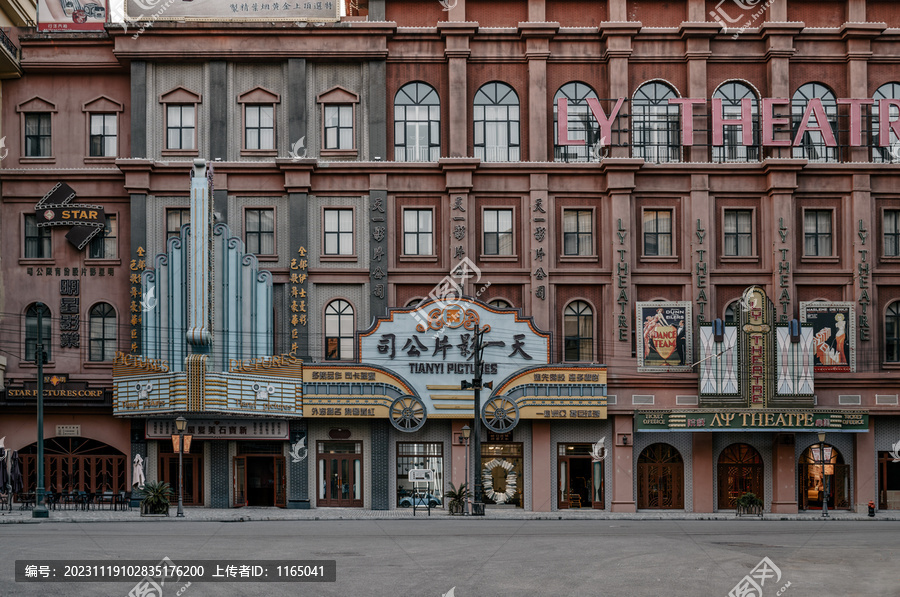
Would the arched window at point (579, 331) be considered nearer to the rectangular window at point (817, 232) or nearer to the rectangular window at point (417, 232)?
the rectangular window at point (417, 232)

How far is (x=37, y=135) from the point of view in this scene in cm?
4897

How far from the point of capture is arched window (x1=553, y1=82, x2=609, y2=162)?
160ft

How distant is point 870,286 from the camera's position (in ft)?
157

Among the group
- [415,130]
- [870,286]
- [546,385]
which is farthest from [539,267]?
[870,286]

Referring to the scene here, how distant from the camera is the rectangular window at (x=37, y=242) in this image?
48375 millimetres

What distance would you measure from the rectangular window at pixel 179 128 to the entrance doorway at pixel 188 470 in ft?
44.8

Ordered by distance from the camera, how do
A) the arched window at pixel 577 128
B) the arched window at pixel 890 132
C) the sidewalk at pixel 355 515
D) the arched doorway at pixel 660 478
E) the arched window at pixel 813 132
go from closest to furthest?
the sidewalk at pixel 355 515, the arched doorway at pixel 660 478, the arched window at pixel 577 128, the arched window at pixel 890 132, the arched window at pixel 813 132

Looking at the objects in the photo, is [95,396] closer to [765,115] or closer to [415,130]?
[415,130]

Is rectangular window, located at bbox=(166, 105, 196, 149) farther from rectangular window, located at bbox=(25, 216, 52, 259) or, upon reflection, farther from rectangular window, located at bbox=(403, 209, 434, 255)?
rectangular window, located at bbox=(403, 209, 434, 255)

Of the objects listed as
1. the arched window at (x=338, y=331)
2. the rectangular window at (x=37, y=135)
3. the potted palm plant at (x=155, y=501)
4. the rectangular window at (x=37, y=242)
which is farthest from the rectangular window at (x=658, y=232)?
the rectangular window at (x=37, y=135)

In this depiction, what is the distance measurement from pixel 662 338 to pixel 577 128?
10547mm

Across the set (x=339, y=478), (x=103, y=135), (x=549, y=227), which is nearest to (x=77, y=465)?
(x=339, y=478)

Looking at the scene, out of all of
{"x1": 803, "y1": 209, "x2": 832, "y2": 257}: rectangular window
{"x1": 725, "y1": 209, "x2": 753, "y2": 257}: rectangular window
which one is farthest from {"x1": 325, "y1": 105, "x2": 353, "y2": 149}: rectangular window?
{"x1": 803, "y1": 209, "x2": 832, "y2": 257}: rectangular window

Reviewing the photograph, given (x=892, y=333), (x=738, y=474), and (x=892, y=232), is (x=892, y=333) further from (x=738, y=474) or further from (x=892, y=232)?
(x=738, y=474)
